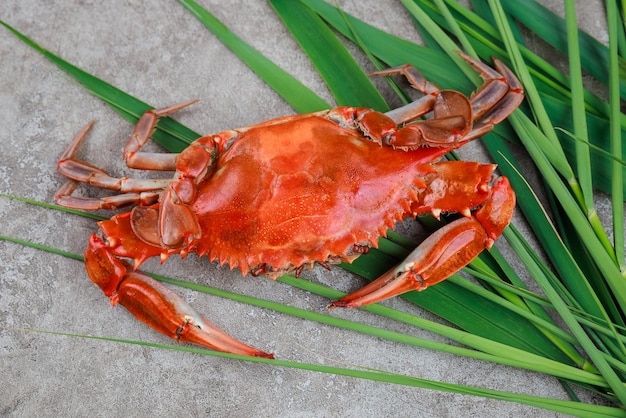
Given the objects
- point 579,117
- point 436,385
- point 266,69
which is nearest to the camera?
point 436,385

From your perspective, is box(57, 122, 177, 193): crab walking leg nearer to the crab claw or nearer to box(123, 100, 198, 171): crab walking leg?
box(123, 100, 198, 171): crab walking leg

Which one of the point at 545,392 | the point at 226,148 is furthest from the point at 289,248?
the point at 545,392

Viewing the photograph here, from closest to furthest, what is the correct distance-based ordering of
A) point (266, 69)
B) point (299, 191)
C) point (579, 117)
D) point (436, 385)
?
point (436, 385), point (299, 191), point (579, 117), point (266, 69)

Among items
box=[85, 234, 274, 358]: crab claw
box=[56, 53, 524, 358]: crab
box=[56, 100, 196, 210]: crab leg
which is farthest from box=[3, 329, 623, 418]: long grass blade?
box=[56, 100, 196, 210]: crab leg

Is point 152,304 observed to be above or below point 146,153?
below

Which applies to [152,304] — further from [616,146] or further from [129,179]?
[616,146]

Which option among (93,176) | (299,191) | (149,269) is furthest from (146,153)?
(299,191)
